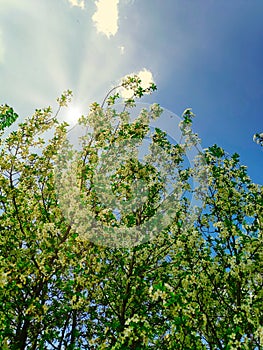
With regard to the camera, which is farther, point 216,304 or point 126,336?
point 216,304

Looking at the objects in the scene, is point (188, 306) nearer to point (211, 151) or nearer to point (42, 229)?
point (42, 229)

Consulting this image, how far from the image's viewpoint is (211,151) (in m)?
15.3

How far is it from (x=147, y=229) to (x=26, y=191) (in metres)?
5.15

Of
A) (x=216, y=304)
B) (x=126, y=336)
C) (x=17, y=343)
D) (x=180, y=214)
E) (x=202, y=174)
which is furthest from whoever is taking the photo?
(x=202, y=174)

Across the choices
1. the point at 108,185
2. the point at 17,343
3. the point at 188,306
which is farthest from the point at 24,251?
the point at 188,306

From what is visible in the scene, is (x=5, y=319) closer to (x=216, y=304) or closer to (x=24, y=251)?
(x=24, y=251)

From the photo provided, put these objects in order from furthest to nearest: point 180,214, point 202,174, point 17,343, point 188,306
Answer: point 202,174, point 180,214, point 17,343, point 188,306

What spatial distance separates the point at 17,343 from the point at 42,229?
12.5ft

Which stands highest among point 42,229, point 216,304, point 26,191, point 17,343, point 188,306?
point 26,191

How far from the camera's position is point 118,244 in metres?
11.8

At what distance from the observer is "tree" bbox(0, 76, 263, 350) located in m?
10.4

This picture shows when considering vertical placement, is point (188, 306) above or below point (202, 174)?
below

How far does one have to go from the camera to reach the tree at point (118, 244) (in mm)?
10398

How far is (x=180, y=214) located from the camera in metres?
12.4
